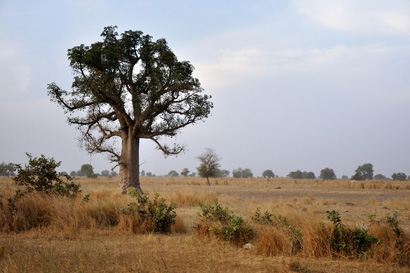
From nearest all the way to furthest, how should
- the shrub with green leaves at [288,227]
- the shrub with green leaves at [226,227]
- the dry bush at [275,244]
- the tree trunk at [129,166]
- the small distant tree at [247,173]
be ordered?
the dry bush at [275,244], the shrub with green leaves at [288,227], the shrub with green leaves at [226,227], the tree trunk at [129,166], the small distant tree at [247,173]

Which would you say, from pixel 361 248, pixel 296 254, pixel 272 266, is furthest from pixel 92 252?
pixel 361 248

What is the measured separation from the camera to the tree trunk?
18609 millimetres

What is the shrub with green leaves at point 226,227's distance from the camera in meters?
7.51

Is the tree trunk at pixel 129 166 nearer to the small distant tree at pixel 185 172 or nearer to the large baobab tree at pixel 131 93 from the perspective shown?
the large baobab tree at pixel 131 93

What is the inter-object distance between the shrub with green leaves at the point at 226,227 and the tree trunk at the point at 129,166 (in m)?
10.9

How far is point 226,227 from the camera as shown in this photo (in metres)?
7.71

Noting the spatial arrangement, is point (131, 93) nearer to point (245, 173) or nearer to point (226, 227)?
point (226, 227)

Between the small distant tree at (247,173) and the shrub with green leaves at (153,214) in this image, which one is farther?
the small distant tree at (247,173)

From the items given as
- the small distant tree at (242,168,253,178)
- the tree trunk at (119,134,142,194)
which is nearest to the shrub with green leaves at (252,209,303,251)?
the tree trunk at (119,134,142,194)

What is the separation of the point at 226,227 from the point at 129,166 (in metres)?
11.9

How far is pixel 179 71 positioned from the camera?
19125 millimetres

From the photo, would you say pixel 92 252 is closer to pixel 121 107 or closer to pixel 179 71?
pixel 121 107

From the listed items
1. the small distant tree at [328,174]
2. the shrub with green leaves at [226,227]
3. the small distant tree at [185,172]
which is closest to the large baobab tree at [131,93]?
the shrub with green leaves at [226,227]

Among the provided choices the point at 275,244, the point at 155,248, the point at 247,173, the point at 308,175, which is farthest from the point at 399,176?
the point at 155,248
